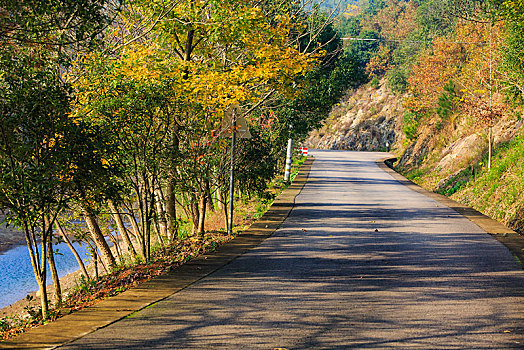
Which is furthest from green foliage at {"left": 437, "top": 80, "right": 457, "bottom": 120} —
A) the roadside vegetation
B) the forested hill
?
the roadside vegetation

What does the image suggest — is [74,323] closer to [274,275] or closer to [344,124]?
[274,275]

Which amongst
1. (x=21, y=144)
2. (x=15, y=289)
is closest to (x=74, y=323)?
(x=21, y=144)

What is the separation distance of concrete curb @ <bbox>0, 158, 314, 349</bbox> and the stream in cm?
806

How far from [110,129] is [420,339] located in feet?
19.4

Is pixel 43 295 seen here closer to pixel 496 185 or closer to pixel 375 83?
pixel 496 185

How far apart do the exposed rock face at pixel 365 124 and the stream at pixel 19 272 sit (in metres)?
48.1

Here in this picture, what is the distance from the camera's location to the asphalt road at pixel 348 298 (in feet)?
18.8

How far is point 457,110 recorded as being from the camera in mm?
36219

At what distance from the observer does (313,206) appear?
16906mm

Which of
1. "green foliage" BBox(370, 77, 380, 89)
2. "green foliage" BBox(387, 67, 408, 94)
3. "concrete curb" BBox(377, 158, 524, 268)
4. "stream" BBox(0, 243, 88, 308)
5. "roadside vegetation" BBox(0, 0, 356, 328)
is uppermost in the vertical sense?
"green foliage" BBox(370, 77, 380, 89)

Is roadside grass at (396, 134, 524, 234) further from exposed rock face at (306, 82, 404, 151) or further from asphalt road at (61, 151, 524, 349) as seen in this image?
exposed rock face at (306, 82, 404, 151)

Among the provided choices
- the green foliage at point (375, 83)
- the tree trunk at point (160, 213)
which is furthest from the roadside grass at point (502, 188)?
the green foliage at point (375, 83)

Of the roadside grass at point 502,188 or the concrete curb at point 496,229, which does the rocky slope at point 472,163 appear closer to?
the roadside grass at point 502,188

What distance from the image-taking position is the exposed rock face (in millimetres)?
70625
